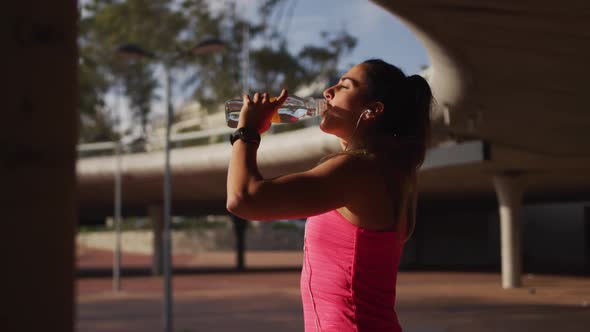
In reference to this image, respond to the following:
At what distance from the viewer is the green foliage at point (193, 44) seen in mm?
47500

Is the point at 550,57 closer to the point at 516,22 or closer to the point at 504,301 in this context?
the point at 516,22

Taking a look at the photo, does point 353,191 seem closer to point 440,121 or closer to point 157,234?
point 440,121

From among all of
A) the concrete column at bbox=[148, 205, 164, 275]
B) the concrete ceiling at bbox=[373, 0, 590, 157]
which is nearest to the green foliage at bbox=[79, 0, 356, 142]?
the concrete column at bbox=[148, 205, 164, 275]

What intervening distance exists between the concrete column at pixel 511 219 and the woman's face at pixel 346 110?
68.0 feet

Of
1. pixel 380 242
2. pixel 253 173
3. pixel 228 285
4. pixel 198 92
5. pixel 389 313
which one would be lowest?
pixel 228 285

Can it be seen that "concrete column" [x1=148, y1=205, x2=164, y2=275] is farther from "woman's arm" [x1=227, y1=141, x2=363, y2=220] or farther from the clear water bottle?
"woman's arm" [x1=227, y1=141, x2=363, y2=220]

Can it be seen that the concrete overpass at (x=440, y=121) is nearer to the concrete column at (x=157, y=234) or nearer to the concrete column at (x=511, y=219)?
the concrete column at (x=511, y=219)

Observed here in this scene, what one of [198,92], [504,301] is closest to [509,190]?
[504,301]

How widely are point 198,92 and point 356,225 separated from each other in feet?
164

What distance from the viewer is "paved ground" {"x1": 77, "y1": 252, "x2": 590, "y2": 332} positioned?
1416 centimetres

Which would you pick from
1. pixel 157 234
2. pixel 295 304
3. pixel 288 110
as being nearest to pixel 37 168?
pixel 288 110

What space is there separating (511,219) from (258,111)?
21.3 meters

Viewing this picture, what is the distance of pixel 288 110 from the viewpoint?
266 centimetres

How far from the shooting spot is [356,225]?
6.54ft
